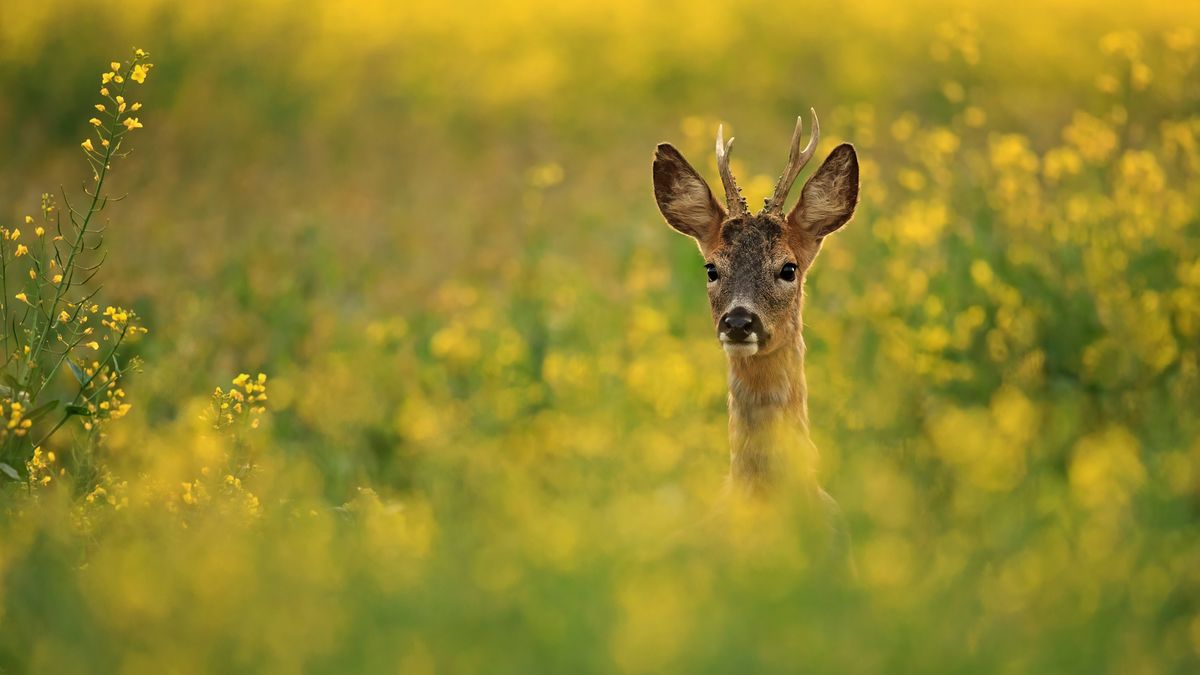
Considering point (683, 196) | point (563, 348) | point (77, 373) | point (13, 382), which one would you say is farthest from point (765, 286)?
point (563, 348)

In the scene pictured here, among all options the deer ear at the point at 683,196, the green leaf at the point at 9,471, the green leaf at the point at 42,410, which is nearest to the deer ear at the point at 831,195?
the deer ear at the point at 683,196

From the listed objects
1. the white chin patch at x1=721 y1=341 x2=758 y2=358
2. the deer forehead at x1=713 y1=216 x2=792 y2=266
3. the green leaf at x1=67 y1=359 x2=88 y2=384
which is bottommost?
the green leaf at x1=67 y1=359 x2=88 y2=384

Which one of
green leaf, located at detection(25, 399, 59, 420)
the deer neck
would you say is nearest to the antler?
the deer neck

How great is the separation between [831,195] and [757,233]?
1.34 feet

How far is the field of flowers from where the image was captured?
3926mm

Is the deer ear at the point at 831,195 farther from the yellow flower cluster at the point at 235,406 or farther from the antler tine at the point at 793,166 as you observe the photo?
the yellow flower cluster at the point at 235,406

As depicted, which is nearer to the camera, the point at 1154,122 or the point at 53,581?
the point at 53,581

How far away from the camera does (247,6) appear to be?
17.9 metres

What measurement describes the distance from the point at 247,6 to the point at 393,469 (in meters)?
10.6

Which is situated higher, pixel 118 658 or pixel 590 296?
pixel 590 296

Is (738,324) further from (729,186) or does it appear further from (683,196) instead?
(683,196)

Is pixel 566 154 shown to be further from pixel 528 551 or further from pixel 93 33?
pixel 528 551

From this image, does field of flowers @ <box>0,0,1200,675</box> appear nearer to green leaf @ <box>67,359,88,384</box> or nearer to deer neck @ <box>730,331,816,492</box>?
green leaf @ <box>67,359,88,384</box>

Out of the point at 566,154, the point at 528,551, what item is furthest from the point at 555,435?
the point at 566,154
